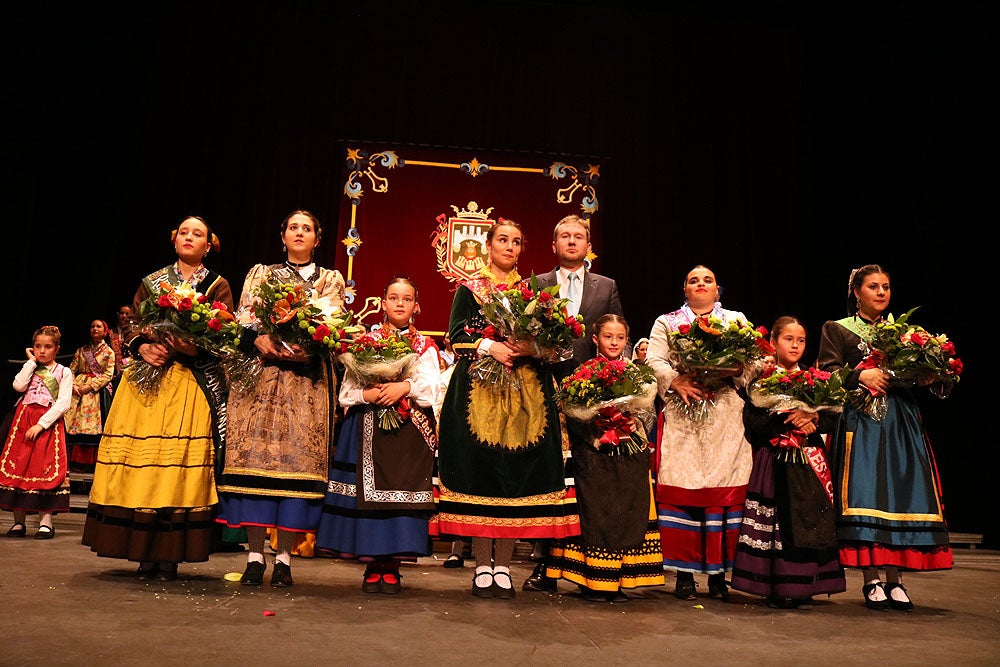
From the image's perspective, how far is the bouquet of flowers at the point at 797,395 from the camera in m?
3.95

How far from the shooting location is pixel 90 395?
348 inches

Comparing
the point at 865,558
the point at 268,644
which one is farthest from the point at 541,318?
the point at 865,558

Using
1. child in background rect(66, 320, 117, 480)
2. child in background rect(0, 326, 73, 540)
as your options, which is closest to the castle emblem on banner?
child in background rect(66, 320, 117, 480)

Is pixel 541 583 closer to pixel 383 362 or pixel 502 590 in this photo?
pixel 502 590

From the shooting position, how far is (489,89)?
9.58 m

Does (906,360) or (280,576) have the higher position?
(906,360)

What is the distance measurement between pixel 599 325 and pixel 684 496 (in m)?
0.91

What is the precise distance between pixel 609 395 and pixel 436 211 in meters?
5.86

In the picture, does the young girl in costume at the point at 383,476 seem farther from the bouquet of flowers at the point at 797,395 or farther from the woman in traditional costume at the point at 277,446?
the bouquet of flowers at the point at 797,395

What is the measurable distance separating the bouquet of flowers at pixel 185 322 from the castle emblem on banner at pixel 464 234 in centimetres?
538

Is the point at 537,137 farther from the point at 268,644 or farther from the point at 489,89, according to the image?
the point at 268,644

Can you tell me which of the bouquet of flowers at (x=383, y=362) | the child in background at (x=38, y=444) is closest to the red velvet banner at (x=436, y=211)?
the child in background at (x=38, y=444)

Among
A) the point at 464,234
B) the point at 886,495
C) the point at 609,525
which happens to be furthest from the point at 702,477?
the point at 464,234

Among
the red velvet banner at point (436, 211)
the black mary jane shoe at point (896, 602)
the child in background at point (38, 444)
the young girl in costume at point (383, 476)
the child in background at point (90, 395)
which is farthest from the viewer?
the red velvet banner at point (436, 211)
